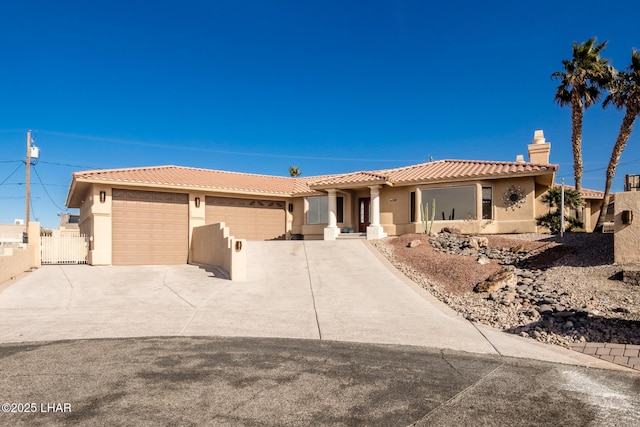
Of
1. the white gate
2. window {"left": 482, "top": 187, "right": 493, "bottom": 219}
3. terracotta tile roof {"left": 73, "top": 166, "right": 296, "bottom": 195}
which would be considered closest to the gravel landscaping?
window {"left": 482, "top": 187, "right": 493, "bottom": 219}

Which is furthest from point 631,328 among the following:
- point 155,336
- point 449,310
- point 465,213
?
point 465,213

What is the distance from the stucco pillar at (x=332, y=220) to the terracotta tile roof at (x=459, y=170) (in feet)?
10.3

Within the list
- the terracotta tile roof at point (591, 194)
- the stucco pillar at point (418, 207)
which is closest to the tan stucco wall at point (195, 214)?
the stucco pillar at point (418, 207)

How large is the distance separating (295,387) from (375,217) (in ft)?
56.9

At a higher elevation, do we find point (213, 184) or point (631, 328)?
point (213, 184)

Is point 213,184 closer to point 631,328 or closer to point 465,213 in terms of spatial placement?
point 465,213

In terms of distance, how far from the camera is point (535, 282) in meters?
11.9

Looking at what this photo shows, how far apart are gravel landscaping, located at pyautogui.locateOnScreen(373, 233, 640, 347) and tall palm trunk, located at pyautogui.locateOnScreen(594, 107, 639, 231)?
712 cm

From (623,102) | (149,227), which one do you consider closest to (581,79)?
(623,102)

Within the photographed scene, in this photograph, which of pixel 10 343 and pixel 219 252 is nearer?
pixel 10 343

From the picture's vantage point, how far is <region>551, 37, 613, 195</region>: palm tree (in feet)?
77.0

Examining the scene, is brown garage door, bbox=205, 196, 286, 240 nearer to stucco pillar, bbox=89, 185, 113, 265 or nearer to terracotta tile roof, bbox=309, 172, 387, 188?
terracotta tile roof, bbox=309, 172, 387, 188

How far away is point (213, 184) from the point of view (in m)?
22.3

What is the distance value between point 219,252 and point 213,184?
5.91 meters
